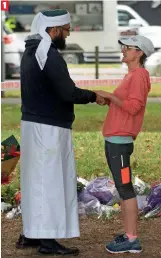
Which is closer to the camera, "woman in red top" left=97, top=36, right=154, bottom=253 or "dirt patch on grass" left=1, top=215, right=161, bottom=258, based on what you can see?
"woman in red top" left=97, top=36, right=154, bottom=253

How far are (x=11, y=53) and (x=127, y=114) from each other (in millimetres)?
15169

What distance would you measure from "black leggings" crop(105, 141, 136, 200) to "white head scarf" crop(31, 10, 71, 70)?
745 millimetres

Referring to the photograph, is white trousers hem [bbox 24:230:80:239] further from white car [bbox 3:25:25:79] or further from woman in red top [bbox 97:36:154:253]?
white car [bbox 3:25:25:79]

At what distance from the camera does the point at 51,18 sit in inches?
209

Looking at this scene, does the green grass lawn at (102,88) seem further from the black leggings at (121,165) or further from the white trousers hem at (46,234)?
the white trousers hem at (46,234)

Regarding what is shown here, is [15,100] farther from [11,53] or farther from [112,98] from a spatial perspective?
[112,98]

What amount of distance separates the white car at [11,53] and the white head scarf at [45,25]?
14.8 meters

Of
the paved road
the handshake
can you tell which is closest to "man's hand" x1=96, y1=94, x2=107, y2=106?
the handshake

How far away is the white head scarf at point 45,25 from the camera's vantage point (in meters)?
5.24

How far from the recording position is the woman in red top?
5.36 metres

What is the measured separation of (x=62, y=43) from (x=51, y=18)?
7.4 inches

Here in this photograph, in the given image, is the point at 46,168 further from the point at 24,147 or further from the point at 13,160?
the point at 13,160

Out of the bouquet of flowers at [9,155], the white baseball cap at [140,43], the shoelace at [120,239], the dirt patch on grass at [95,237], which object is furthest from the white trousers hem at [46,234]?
the white baseball cap at [140,43]

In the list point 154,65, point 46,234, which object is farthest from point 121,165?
point 154,65
